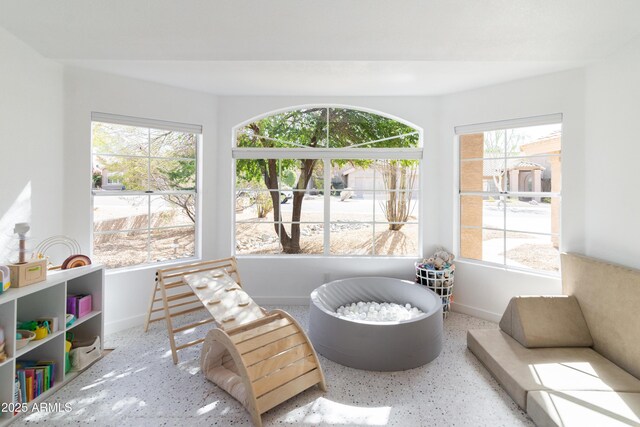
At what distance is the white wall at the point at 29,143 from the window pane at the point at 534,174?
181 inches

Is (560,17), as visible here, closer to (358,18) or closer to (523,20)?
(523,20)

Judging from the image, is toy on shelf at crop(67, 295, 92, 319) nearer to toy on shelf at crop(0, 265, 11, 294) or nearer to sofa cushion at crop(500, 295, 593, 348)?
toy on shelf at crop(0, 265, 11, 294)

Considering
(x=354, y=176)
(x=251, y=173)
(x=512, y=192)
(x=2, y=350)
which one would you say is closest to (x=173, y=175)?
(x=251, y=173)

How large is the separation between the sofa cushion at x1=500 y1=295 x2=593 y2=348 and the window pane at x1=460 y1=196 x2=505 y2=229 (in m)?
1.04

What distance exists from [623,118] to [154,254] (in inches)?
184

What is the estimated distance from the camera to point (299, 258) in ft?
12.4

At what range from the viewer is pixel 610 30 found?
2.09 m

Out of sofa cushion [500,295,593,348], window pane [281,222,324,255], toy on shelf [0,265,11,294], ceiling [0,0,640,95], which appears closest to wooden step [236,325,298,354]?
toy on shelf [0,265,11,294]

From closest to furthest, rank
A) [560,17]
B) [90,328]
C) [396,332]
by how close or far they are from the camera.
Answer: [560,17], [396,332], [90,328]

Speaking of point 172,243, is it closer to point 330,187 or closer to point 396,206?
point 330,187

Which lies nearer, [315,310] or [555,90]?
[315,310]

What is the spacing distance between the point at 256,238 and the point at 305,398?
2189 millimetres

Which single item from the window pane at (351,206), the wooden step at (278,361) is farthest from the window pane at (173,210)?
the wooden step at (278,361)

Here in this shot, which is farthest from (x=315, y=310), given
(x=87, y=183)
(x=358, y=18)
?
(x=87, y=183)
